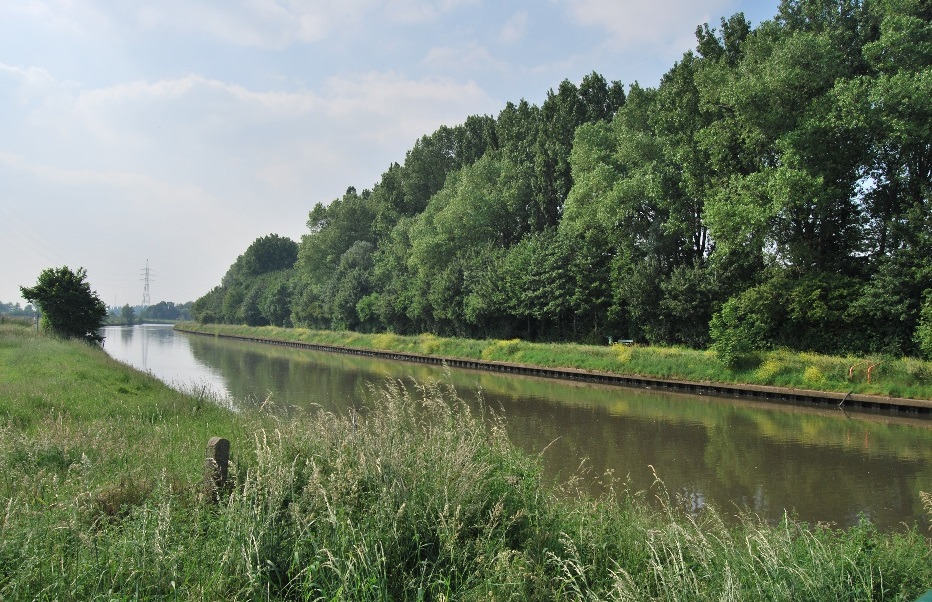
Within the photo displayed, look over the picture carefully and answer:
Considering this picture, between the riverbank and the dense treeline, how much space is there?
124 cm

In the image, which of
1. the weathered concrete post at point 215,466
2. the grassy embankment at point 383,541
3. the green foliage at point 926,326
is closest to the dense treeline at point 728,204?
the green foliage at point 926,326

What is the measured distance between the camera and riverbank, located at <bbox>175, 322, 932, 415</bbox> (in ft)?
64.8

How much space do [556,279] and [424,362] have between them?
12.8 m

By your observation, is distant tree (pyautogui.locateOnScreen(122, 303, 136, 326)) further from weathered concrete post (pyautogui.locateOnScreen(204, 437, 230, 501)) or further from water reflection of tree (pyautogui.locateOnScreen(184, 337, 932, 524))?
weathered concrete post (pyautogui.locateOnScreen(204, 437, 230, 501))

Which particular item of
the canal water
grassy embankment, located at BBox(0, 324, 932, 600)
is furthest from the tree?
grassy embankment, located at BBox(0, 324, 932, 600)

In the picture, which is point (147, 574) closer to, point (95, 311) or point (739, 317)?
point (739, 317)

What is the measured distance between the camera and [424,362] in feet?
141

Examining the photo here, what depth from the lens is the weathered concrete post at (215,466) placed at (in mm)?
5508

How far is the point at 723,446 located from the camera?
1452 centimetres

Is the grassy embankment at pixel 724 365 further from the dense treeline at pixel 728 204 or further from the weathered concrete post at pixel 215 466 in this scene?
the weathered concrete post at pixel 215 466

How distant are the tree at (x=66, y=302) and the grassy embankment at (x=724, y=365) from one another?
71.6 ft

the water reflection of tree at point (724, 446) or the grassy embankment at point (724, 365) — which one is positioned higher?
the grassy embankment at point (724, 365)

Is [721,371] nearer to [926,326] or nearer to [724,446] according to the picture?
[926,326]

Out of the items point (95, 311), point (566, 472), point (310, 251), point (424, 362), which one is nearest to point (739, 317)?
point (566, 472)
